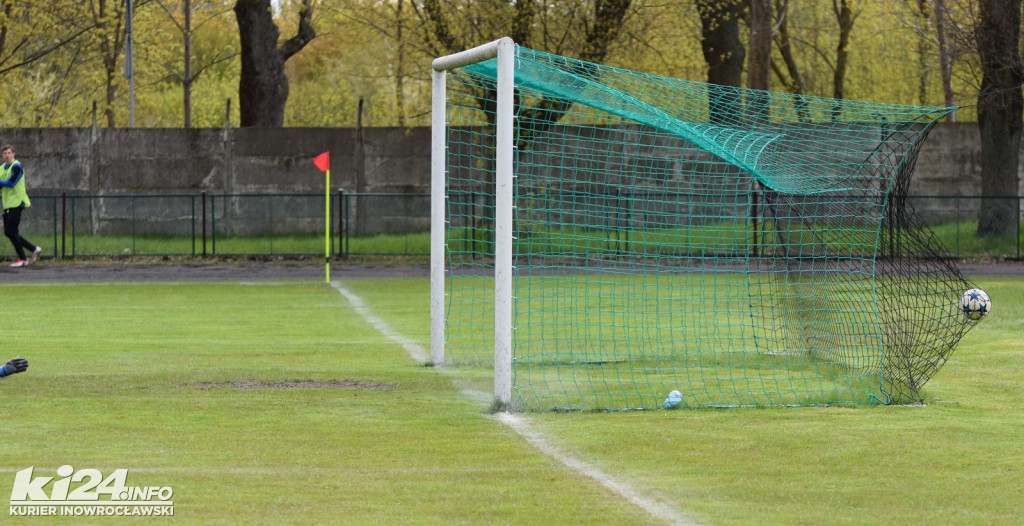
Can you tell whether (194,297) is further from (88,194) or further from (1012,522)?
(1012,522)

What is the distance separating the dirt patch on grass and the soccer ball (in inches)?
198

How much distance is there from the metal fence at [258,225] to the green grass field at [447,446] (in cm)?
1683

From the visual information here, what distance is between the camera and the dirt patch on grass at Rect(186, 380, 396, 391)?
1098cm

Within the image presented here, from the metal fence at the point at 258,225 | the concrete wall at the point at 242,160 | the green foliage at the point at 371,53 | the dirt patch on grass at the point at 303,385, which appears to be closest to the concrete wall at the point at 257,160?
A: the concrete wall at the point at 242,160

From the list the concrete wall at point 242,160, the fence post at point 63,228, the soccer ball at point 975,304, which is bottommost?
the soccer ball at point 975,304

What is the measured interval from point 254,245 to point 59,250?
446 cm

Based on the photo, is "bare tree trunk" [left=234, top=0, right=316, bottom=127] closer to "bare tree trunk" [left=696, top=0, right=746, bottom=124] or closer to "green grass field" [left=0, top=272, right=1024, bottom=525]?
"bare tree trunk" [left=696, top=0, right=746, bottom=124]

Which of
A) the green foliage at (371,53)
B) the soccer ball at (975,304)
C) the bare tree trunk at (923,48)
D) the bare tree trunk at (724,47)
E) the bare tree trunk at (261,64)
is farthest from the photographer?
the bare tree trunk at (261,64)

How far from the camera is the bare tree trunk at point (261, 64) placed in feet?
112

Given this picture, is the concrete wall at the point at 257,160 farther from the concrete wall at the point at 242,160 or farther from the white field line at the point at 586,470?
the white field line at the point at 586,470

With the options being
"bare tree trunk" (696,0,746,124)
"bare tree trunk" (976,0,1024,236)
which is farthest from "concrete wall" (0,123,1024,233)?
"bare tree trunk" (696,0,746,124)

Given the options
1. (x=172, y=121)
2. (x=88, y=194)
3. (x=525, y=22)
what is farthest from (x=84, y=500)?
(x=172, y=121)

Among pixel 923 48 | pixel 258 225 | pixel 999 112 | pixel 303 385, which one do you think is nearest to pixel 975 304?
pixel 303 385

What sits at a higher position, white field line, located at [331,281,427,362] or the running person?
Result: the running person
